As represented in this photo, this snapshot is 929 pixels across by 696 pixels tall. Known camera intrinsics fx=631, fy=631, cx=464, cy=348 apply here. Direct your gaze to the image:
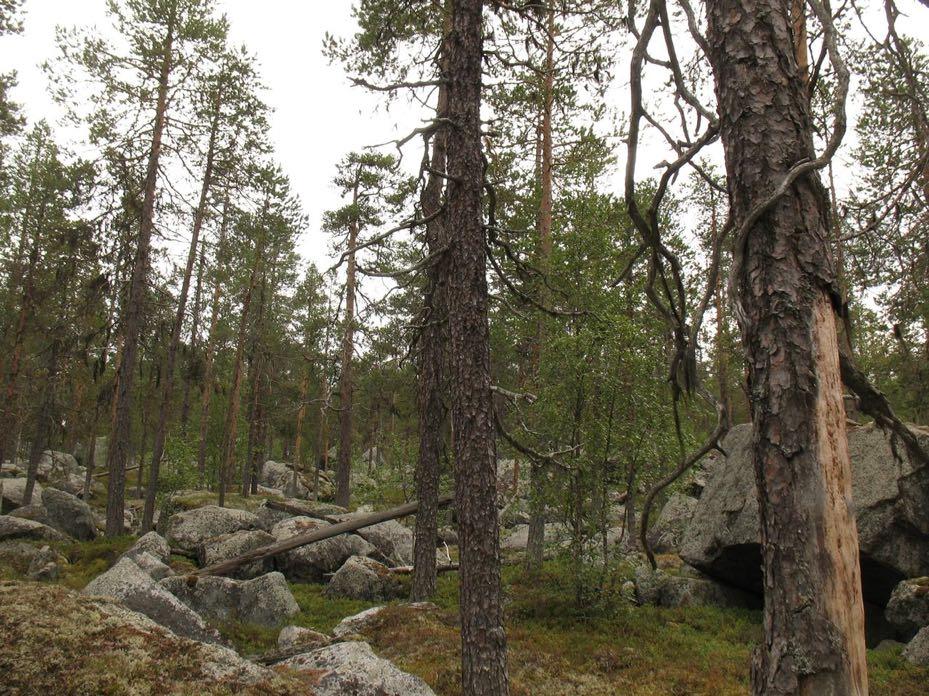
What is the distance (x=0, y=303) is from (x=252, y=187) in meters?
16.1

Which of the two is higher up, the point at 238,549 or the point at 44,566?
the point at 238,549

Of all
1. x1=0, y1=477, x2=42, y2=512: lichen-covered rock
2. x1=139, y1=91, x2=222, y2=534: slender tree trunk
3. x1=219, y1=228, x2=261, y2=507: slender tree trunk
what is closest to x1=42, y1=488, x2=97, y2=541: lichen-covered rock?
x1=139, y1=91, x2=222, y2=534: slender tree trunk

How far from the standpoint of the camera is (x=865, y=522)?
31.9ft

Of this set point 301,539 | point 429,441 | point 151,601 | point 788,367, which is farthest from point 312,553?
point 788,367

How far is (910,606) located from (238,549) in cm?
1296

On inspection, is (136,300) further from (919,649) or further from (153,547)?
(919,649)

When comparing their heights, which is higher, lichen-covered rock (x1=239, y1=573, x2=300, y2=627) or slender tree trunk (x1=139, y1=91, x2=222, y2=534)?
slender tree trunk (x1=139, y1=91, x2=222, y2=534)

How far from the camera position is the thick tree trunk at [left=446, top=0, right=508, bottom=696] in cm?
565

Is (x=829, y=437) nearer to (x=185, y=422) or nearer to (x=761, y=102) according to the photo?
(x=761, y=102)

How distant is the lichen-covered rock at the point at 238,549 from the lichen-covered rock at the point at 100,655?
10713mm

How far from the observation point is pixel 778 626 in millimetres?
1866

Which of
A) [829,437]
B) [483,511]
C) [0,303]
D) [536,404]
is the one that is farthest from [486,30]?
[0,303]

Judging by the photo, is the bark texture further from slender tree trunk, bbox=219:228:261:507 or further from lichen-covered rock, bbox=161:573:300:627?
slender tree trunk, bbox=219:228:261:507

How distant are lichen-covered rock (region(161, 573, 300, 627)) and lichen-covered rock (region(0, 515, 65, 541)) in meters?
7.67
